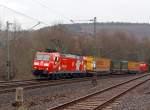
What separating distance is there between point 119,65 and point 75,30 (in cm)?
1469

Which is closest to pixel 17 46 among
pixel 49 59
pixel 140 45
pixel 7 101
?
pixel 49 59

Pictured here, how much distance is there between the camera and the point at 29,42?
71688 millimetres

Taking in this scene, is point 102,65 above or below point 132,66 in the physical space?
below

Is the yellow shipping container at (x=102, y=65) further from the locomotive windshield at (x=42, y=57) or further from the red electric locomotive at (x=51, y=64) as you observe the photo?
the locomotive windshield at (x=42, y=57)

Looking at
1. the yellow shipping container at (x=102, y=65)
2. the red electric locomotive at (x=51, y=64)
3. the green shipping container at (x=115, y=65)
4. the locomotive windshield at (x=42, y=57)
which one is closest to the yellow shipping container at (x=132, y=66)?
the green shipping container at (x=115, y=65)

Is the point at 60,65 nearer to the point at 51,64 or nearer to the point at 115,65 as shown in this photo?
the point at 51,64

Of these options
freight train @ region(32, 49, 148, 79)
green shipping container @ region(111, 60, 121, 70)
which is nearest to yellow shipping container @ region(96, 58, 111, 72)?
freight train @ region(32, 49, 148, 79)

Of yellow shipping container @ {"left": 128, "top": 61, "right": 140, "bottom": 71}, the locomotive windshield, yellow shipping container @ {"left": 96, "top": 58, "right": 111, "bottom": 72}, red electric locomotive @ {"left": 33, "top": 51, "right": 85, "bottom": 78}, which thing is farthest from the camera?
yellow shipping container @ {"left": 128, "top": 61, "right": 140, "bottom": 71}

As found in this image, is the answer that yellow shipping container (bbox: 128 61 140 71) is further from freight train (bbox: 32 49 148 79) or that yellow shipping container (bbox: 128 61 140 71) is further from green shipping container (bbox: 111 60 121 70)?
freight train (bbox: 32 49 148 79)

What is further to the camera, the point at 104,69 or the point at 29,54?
the point at 104,69

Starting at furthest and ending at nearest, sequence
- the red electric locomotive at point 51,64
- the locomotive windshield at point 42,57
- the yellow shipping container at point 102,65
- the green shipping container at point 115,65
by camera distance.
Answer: the green shipping container at point 115,65 < the yellow shipping container at point 102,65 < the locomotive windshield at point 42,57 < the red electric locomotive at point 51,64

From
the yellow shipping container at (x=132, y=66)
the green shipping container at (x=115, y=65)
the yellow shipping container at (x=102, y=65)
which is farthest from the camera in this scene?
the yellow shipping container at (x=132, y=66)

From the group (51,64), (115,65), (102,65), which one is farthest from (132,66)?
(51,64)

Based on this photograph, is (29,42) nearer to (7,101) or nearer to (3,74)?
(3,74)
